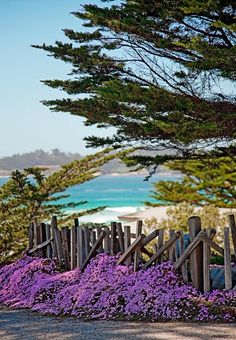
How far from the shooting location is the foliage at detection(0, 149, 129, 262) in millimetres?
13031

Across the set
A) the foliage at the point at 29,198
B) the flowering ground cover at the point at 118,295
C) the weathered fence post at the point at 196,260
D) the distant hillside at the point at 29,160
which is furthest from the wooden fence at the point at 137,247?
the distant hillside at the point at 29,160

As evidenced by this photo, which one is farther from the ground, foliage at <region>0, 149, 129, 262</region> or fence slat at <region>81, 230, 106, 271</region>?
foliage at <region>0, 149, 129, 262</region>

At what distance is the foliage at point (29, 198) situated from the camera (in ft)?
42.8

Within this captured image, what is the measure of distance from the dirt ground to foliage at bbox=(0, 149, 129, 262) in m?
5.91

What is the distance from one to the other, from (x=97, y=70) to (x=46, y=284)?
3603mm

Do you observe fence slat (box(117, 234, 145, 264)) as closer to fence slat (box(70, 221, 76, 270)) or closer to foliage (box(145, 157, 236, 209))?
fence slat (box(70, 221, 76, 270))

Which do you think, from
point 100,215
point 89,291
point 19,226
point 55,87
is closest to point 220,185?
point 19,226

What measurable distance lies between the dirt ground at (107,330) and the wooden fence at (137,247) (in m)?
1.04

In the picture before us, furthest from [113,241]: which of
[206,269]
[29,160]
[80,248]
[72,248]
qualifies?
[29,160]

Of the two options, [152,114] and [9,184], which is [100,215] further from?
[152,114]

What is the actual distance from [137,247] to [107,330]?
193 centimetres

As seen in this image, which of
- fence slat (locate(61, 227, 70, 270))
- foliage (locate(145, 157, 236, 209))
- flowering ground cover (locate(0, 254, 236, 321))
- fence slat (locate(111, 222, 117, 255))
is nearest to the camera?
flowering ground cover (locate(0, 254, 236, 321))

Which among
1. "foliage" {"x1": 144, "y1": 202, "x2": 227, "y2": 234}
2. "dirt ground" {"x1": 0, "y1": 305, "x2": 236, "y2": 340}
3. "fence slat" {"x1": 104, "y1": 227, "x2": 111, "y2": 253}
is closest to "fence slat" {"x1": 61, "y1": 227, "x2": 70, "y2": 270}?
"fence slat" {"x1": 104, "y1": 227, "x2": 111, "y2": 253}

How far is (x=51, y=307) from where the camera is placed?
26.5 feet
